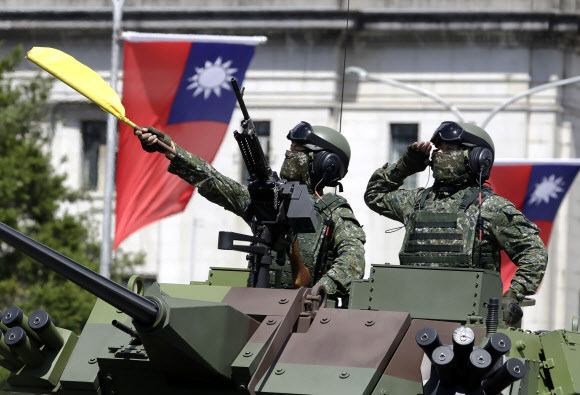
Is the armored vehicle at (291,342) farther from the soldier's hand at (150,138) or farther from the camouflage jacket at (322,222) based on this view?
the soldier's hand at (150,138)

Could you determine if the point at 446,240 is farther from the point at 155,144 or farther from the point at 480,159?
the point at 155,144

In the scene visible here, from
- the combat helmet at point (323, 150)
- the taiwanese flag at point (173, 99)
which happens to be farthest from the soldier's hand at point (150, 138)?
the taiwanese flag at point (173, 99)

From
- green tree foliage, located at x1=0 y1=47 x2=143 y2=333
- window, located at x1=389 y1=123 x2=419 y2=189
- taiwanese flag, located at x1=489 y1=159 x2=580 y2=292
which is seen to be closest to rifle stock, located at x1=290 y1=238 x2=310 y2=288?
taiwanese flag, located at x1=489 y1=159 x2=580 y2=292

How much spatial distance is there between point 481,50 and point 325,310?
98.0ft

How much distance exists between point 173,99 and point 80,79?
38.8ft

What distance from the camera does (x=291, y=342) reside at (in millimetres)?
10828

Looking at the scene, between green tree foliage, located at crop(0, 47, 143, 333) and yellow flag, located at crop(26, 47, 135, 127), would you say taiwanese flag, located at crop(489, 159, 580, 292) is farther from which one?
yellow flag, located at crop(26, 47, 135, 127)

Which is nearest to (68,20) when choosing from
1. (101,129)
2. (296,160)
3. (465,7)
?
(101,129)

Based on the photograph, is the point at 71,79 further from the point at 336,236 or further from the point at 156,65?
the point at 156,65

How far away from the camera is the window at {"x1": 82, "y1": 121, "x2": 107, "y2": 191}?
4166 cm

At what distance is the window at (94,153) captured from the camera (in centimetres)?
4166

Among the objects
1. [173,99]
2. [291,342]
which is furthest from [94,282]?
[173,99]

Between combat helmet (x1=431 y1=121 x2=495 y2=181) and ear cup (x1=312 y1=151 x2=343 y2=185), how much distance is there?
0.92 metres

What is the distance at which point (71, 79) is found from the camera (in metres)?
11.8
